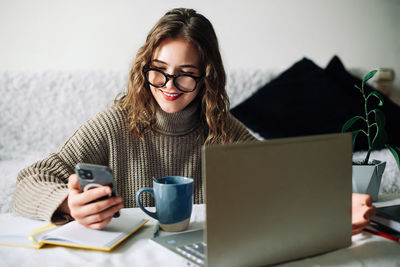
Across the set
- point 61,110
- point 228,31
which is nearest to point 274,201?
point 61,110

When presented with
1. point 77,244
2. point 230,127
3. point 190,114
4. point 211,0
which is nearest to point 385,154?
point 230,127

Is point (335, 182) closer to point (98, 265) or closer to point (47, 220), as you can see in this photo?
point (98, 265)

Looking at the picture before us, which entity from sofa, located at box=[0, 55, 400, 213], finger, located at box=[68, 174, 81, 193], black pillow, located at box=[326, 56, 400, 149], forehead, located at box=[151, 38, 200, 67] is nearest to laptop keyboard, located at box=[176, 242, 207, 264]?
finger, located at box=[68, 174, 81, 193]

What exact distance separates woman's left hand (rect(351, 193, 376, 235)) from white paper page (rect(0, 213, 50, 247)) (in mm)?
567

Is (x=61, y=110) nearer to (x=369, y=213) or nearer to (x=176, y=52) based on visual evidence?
(x=176, y=52)

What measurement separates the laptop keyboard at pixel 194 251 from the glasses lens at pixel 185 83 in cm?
52

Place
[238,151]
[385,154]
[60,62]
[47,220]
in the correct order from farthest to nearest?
1. [60,62]
2. [385,154]
3. [47,220]
4. [238,151]

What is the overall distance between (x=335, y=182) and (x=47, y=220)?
21.3 inches

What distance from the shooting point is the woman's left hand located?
2.03 ft

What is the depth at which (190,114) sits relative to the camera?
3.64 feet

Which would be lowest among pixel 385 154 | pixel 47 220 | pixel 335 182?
pixel 385 154

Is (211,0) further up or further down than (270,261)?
further up

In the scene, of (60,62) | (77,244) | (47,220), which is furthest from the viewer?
(60,62)

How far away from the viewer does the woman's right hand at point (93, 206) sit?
1.95ft
